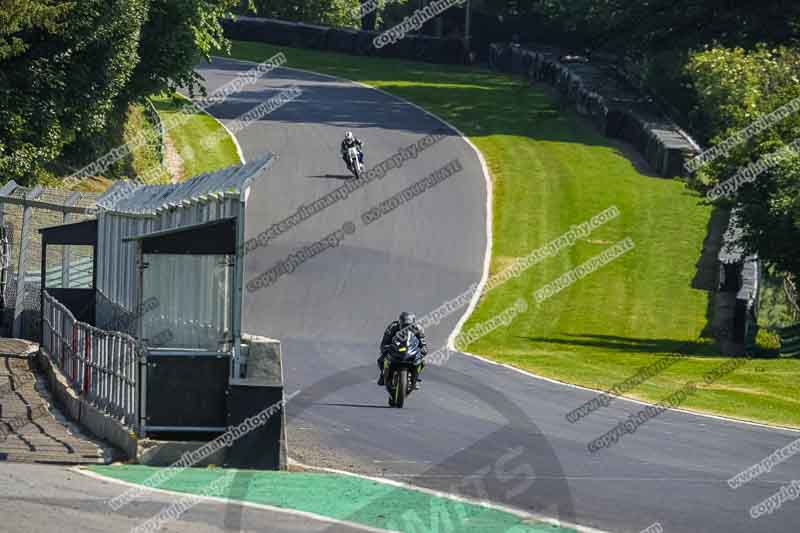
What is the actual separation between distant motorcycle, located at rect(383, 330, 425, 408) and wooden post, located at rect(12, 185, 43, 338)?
7617 mm

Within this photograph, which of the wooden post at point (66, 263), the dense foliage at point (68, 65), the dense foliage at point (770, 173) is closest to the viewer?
the wooden post at point (66, 263)

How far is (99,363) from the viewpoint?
54.3ft

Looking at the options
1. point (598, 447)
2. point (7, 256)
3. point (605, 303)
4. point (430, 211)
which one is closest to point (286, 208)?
point (430, 211)

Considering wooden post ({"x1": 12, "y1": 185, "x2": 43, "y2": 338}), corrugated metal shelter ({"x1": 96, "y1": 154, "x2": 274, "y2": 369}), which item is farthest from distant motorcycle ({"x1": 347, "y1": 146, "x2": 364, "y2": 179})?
corrugated metal shelter ({"x1": 96, "y1": 154, "x2": 274, "y2": 369})

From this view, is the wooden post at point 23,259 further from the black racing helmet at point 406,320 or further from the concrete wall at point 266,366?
the concrete wall at point 266,366

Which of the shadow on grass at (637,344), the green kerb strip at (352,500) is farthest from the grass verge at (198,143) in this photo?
the green kerb strip at (352,500)

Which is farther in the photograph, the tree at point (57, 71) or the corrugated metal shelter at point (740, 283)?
the tree at point (57, 71)

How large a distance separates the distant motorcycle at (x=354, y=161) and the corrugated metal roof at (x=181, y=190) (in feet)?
67.8

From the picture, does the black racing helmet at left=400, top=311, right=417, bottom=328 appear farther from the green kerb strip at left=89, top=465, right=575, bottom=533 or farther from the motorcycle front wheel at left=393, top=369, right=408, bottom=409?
the green kerb strip at left=89, top=465, right=575, bottom=533

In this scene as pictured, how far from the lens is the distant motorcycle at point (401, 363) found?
64.4 ft

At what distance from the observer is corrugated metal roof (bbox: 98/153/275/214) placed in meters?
15.2

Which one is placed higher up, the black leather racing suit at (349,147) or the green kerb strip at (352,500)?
the black leather racing suit at (349,147)

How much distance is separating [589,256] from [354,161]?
8.84 metres

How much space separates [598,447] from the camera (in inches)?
666
